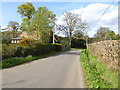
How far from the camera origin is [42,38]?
88.7 ft

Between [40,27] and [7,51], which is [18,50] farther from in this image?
[40,27]

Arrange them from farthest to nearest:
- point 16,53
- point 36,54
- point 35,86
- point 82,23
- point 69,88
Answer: point 82,23
point 36,54
point 16,53
point 35,86
point 69,88

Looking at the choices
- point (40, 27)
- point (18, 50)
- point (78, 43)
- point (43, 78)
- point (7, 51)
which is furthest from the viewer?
point (78, 43)

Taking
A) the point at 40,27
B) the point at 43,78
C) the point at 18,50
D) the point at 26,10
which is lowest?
the point at 43,78

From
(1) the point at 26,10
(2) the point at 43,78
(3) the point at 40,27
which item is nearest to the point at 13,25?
(1) the point at 26,10

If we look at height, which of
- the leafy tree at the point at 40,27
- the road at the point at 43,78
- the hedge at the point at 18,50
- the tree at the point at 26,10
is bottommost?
the road at the point at 43,78

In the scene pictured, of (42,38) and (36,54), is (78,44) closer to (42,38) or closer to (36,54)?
(42,38)

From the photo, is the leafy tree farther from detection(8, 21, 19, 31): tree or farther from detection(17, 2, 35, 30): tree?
detection(8, 21, 19, 31): tree

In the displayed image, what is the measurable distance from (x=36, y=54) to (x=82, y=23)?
37.0m

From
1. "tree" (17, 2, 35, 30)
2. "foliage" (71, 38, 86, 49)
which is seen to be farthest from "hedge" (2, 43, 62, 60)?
"foliage" (71, 38, 86, 49)

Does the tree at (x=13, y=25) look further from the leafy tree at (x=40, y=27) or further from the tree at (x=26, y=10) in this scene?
the leafy tree at (x=40, y=27)

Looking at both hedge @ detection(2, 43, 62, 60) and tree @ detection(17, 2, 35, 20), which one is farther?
tree @ detection(17, 2, 35, 20)

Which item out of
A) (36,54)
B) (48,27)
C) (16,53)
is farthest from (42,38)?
(16,53)

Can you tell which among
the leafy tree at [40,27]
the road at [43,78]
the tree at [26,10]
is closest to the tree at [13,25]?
the tree at [26,10]
